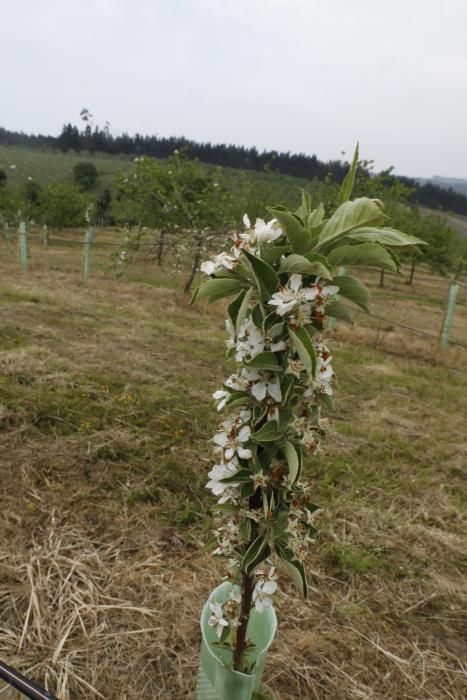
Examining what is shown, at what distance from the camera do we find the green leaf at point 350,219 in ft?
3.61

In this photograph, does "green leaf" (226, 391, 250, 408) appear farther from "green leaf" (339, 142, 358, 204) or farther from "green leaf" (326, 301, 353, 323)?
"green leaf" (339, 142, 358, 204)

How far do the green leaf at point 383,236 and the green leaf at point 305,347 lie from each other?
0.29 meters

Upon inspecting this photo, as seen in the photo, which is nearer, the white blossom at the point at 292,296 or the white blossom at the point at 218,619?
the white blossom at the point at 292,296

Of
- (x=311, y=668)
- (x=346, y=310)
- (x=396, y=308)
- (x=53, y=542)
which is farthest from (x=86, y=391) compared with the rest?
(x=396, y=308)

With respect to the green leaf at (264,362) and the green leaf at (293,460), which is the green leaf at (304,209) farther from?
the green leaf at (293,460)

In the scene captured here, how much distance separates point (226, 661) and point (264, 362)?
1276mm

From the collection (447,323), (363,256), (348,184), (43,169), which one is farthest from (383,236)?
(43,169)

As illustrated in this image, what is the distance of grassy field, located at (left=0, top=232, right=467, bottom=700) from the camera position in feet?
7.54

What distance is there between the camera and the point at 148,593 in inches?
104

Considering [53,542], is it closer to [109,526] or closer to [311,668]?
[109,526]

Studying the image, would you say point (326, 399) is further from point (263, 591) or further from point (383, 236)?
point (263, 591)

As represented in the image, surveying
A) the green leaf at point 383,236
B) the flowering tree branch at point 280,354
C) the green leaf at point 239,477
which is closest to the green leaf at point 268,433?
the flowering tree branch at point 280,354

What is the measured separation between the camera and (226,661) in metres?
1.71

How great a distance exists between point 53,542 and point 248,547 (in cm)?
195
